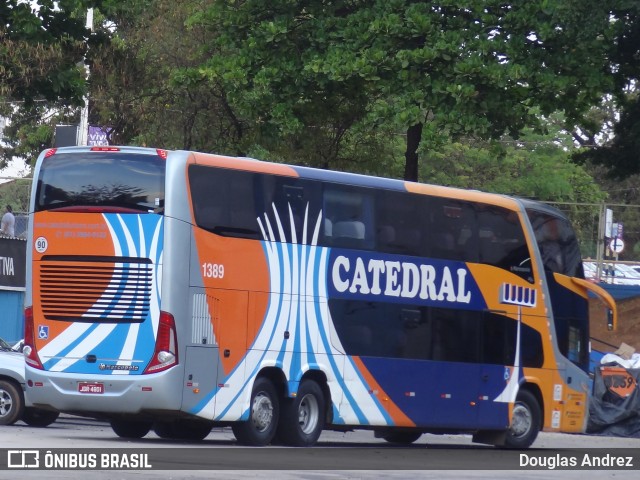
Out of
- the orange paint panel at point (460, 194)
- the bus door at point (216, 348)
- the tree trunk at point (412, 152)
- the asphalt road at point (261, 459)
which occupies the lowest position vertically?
the asphalt road at point (261, 459)

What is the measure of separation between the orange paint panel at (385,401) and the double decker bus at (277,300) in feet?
0.10

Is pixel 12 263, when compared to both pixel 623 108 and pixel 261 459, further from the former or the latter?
pixel 261 459

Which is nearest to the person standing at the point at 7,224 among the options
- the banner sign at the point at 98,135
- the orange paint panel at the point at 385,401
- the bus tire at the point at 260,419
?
the banner sign at the point at 98,135

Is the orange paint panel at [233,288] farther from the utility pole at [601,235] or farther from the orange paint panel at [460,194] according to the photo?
the utility pole at [601,235]

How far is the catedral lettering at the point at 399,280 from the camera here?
18.3 m

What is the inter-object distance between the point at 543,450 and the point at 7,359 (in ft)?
30.5

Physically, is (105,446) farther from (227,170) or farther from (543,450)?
(543,450)

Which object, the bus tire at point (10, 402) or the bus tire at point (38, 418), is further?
the bus tire at point (38, 418)

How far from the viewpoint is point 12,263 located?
32.6 metres

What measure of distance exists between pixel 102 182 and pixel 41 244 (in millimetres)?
1208

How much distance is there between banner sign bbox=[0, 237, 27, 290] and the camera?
106 ft

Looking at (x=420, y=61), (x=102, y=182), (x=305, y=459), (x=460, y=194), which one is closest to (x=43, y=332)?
(x=102, y=182)

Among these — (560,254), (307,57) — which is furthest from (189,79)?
(560,254)

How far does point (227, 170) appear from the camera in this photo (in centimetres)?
1689
